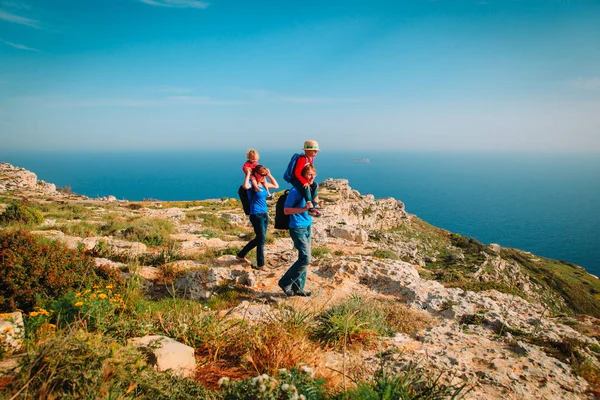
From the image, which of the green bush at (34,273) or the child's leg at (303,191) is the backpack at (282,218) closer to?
the child's leg at (303,191)

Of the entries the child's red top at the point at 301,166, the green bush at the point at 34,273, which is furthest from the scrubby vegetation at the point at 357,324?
the green bush at the point at 34,273

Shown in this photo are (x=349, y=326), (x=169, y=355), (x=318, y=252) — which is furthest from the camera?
(x=318, y=252)

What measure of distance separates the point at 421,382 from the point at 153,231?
12148 mm

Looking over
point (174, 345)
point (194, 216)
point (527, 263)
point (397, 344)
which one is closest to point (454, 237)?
point (527, 263)

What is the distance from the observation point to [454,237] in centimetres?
3909

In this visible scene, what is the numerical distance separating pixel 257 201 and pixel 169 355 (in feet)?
13.5

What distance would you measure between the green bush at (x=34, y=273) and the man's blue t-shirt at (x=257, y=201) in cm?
306

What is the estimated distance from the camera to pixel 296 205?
18.2 ft

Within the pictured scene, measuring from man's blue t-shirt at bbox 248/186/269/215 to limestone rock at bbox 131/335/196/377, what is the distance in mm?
3813

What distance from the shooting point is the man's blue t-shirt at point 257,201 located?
22.7ft

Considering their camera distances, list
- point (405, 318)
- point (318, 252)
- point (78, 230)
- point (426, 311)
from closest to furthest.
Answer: point (405, 318)
point (426, 311)
point (318, 252)
point (78, 230)

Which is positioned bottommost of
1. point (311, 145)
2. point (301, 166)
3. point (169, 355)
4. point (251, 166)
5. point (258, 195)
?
point (169, 355)

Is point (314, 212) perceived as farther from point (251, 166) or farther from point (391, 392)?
point (391, 392)

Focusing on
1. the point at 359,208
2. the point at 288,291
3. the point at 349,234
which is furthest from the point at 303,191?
the point at 359,208
